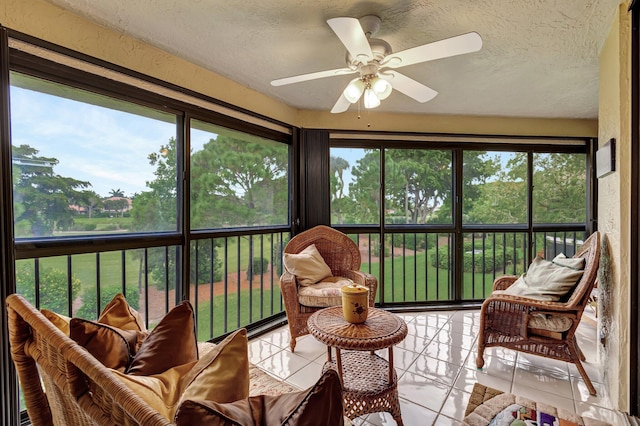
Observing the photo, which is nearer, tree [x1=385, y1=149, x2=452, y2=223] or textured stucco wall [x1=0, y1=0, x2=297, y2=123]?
textured stucco wall [x1=0, y1=0, x2=297, y2=123]

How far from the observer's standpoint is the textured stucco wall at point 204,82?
1632 millimetres

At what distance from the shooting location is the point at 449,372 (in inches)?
87.4

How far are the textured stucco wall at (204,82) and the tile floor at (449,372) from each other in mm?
2273

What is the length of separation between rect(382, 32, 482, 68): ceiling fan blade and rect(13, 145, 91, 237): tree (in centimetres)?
211

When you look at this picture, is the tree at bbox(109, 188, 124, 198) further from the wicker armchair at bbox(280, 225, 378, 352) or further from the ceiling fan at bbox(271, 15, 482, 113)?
the wicker armchair at bbox(280, 225, 378, 352)

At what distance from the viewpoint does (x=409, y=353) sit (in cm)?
250

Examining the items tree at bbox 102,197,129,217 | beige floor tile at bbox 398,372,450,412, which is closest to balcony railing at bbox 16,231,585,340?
tree at bbox 102,197,129,217

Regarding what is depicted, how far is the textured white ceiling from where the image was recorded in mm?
1662

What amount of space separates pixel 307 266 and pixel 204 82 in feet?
6.04

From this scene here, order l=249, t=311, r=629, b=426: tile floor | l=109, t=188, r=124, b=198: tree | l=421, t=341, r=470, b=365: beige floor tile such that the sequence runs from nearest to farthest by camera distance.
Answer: l=249, t=311, r=629, b=426: tile floor
l=109, t=188, r=124, b=198: tree
l=421, t=341, r=470, b=365: beige floor tile

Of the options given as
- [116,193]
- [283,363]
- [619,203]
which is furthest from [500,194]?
[116,193]

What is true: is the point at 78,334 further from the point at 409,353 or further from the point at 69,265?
the point at 409,353

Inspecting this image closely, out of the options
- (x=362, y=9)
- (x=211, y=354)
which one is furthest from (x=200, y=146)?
(x=211, y=354)

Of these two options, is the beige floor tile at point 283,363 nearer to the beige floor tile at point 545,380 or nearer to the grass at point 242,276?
the grass at point 242,276
